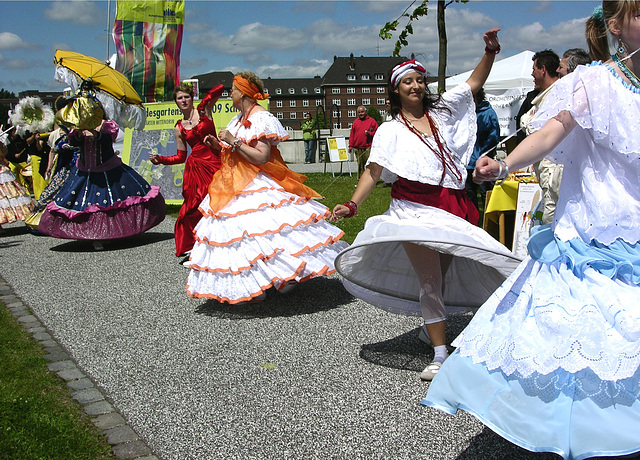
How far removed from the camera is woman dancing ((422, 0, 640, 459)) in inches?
76.7

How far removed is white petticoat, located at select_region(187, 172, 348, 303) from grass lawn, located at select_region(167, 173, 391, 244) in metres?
2.44

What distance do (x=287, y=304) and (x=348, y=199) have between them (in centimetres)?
729

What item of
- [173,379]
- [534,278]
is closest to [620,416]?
[534,278]

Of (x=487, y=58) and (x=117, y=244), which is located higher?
(x=487, y=58)

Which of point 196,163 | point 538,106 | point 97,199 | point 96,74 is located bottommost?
point 97,199

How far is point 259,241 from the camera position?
4973 mm

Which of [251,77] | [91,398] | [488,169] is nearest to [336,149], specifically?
[251,77]

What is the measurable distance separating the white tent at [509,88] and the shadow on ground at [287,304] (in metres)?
7.08

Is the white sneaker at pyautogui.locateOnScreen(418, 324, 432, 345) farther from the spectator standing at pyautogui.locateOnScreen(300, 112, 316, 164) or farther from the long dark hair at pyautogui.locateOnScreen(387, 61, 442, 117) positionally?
the spectator standing at pyautogui.locateOnScreen(300, 112, 316, 164)

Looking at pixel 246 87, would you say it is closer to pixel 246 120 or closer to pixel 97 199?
pixel 246 120

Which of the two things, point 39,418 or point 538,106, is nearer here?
point 39,418

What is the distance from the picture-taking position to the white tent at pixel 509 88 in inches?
467

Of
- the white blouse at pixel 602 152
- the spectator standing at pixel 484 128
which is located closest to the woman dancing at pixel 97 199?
the spectator standing at pixel 484 128

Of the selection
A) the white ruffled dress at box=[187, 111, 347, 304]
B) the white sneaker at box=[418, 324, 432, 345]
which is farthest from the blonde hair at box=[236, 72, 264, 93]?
the white sneaker at box=[418, 324, 432, 345]
